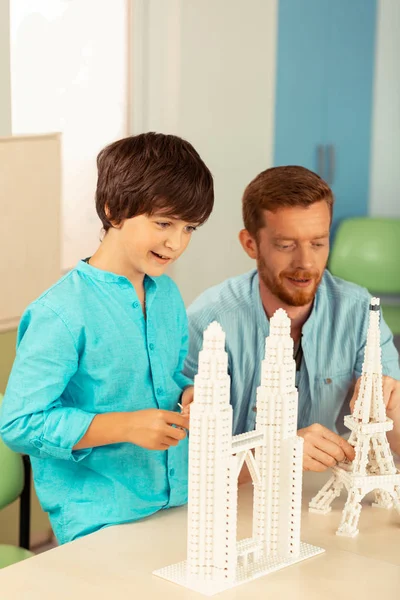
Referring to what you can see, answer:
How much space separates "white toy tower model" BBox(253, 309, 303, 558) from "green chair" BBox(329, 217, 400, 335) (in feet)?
10.2

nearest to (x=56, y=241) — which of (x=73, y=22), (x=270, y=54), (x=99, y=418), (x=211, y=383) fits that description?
(x=73, y=22)

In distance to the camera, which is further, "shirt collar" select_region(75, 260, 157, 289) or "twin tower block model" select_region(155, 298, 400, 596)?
"shirt collar" select_region(75, 260, 157, 289)

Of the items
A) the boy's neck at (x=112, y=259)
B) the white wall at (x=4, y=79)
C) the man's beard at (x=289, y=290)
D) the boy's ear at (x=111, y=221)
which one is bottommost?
the man's beard at (x=289, y=290)

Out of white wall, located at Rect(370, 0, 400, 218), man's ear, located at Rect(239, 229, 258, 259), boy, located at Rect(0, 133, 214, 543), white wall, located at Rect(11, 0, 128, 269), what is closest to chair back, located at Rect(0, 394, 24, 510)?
boy, located at Rect(0, 133, 214, 543)

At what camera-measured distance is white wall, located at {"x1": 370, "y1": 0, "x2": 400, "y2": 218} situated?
514cm

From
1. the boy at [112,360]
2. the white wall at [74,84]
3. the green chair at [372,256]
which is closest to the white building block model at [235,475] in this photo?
the boy at [112,360]

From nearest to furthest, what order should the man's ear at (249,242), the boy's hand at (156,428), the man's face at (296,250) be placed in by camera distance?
the boy's hand at (156,428), the man's face at (296,250), the man's ear at (249,242)

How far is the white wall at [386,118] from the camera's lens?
5137 mm

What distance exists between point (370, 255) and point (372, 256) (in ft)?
0.04

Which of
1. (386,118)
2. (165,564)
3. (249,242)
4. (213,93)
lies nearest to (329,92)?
(386,118)

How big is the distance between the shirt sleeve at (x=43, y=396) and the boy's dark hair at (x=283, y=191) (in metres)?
0.70

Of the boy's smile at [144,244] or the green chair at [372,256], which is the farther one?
the green chair at [372,256]

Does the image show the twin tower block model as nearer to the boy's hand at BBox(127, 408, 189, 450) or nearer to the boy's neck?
the boy's hand at BBox(127, 408, 189, 450)

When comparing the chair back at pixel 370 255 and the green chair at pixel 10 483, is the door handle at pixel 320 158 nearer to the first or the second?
the chair back at pixel 370 255
